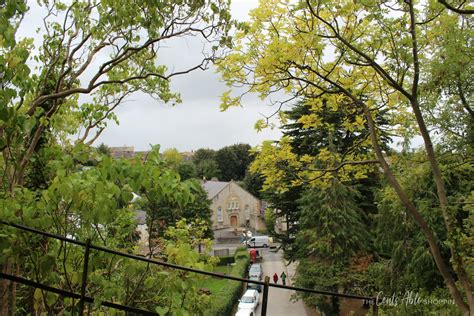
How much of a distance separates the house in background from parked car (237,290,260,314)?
26.9 meters

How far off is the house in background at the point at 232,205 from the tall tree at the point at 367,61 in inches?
1629

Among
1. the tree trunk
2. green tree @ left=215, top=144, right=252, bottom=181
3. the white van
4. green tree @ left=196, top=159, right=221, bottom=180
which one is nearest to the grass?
the tree trunk

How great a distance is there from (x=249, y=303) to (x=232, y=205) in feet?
97.3

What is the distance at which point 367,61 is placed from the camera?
21.1 ft

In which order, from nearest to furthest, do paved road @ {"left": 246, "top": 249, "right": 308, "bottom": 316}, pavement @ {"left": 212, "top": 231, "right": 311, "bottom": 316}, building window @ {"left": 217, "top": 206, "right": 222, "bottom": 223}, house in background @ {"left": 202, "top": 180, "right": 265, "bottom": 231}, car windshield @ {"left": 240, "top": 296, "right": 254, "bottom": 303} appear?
car windshield @ {"left": 240, "top": 296, "right": 254, "bottom": 303}, paved road @ {"left": 246, "top": 249, "right": 308, "bottom": 316}, pavement @ {"left": 212, "top": 231, "right": 311, "bottom": 316}, house in background @ {"left": 202, "top": 180, "right": 265, "bottom": 231}, building window @ {"left": 217, "top": 206, "right": 222, "bottom": 223}

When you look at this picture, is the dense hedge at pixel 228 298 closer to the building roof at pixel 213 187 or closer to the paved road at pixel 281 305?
the paved road at pixel 281 305

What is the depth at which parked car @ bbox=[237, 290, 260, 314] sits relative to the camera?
19.3 meters

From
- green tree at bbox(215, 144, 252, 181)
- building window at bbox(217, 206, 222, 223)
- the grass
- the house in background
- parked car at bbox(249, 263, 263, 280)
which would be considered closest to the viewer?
the grass

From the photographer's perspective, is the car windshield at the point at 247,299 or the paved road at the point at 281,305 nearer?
the car windshield at the point at 247,299

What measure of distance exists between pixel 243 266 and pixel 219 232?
19.1 metres

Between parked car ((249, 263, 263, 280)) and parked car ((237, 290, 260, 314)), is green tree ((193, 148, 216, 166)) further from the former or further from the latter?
parked car ((237, 290, 260, 314))

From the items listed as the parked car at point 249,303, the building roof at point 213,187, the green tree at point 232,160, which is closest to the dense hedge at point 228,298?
the parked car at point 249,303

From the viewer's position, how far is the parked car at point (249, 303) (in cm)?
1934

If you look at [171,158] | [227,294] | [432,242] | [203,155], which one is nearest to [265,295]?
[171,158]
